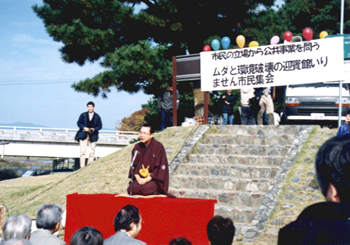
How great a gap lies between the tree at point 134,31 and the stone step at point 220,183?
729 centimetres

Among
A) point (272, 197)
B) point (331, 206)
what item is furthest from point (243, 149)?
point (331, 206)

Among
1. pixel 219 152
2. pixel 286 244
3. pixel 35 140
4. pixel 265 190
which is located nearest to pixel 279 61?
pixel 219 152

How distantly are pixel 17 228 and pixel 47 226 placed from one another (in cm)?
39

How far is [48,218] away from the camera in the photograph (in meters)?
3.93

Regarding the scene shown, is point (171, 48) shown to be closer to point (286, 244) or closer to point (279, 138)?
point (279, 138)

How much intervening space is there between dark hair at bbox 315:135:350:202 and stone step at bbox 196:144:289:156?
864 cm

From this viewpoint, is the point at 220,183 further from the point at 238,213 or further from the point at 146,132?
the point at 146,132

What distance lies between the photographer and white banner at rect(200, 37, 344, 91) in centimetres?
1054

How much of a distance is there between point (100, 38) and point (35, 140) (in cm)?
2281

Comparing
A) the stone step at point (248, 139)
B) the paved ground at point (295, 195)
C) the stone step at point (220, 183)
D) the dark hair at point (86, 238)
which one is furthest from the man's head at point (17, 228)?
the stone step at point (248, 139)

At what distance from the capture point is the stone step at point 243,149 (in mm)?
10148

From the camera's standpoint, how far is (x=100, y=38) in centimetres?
1742

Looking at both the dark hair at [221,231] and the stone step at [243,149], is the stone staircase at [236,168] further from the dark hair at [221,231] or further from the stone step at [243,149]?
the dark hair at [221,231]

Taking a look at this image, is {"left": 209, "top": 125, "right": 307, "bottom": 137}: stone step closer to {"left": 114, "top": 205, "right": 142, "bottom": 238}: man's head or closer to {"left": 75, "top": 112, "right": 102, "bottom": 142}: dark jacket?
{"left": 75, "top": 112, "right": 102, "bottom": 142}: dark jacket
